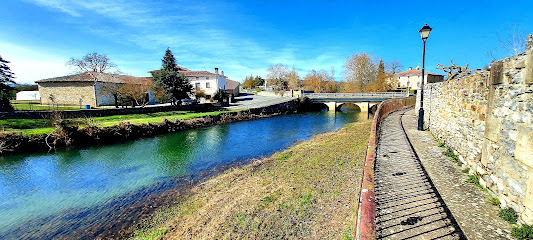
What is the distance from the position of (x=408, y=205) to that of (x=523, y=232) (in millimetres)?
1686

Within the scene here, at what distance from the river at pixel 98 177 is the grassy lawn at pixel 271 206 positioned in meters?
2.06

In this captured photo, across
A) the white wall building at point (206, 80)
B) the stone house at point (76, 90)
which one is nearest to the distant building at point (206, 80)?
the white wall building at point (206, 80)

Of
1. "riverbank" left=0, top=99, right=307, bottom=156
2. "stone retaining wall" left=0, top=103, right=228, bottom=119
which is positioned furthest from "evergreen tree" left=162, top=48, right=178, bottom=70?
"riverbank" left=0, top=99, right=307, bottom=156

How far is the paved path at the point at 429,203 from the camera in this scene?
4.06 m

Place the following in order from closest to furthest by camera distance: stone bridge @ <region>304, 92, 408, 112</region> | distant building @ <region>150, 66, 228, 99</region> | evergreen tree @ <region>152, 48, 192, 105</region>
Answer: evergreen tree @ <region>152, 48, 192, 105</region>
stone bridge @ <region>304, 92, 408, 112</region>
distant building @ <region>150, 66, 228, 99</region>

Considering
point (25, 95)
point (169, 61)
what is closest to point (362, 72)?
point (169, 61)

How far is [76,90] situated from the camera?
3322cm

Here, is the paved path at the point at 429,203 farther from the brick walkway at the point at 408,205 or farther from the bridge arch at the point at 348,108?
the bridge arch at the point at 348,108

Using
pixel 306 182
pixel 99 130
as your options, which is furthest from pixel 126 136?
pixel 306 182

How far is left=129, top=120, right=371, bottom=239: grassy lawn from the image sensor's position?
573 cm

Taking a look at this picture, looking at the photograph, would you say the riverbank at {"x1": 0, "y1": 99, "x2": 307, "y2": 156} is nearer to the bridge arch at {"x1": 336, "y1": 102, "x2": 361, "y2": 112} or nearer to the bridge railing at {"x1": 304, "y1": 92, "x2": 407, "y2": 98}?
the bridge railing at {"x1": 304, "y1": 92, "x2": 407, "y2": 98}

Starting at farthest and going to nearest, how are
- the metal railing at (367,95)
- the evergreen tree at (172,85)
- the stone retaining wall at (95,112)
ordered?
1. the metal railing at (367,95)
2. the evergreen tree at (172,85)
3. the stone retaining wall at (95,112)

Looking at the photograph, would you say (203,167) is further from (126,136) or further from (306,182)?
Answer: (126,136)

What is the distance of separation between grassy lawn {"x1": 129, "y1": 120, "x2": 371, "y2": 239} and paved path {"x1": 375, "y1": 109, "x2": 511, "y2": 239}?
928mm
